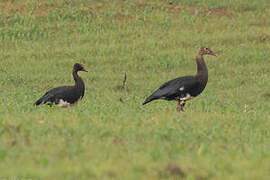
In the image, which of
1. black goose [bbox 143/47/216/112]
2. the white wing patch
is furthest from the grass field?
the white wing patch

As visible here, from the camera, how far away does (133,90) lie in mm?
25766

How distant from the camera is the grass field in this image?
9.02 metres

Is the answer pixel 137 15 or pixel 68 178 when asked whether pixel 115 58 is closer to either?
pixel 137 15

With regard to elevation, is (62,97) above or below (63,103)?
above

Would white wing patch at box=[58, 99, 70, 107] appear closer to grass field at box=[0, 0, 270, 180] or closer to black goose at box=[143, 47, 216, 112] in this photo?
grass field at box=[0, 0, 270, 180]

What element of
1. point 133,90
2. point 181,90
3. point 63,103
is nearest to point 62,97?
point 63,103

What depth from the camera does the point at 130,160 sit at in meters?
9.11

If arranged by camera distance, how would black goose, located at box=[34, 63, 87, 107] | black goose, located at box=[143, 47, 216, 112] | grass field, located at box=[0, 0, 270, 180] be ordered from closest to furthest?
grass field, located at box=[0, 0, 270, 180]
black goose, located at box=[143, 47, 216, 112]
black goose, located at box=[34, 63, 87, 107]

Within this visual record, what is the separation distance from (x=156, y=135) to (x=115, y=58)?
20269 mm

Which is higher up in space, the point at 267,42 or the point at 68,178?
the point at 267,42

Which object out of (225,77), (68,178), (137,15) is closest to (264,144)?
(68,178)

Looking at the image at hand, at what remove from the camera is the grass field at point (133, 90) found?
29.6 feet

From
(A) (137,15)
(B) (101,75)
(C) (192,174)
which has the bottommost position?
(C) (192,174)

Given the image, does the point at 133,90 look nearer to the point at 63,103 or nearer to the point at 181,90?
the point at 63,103
